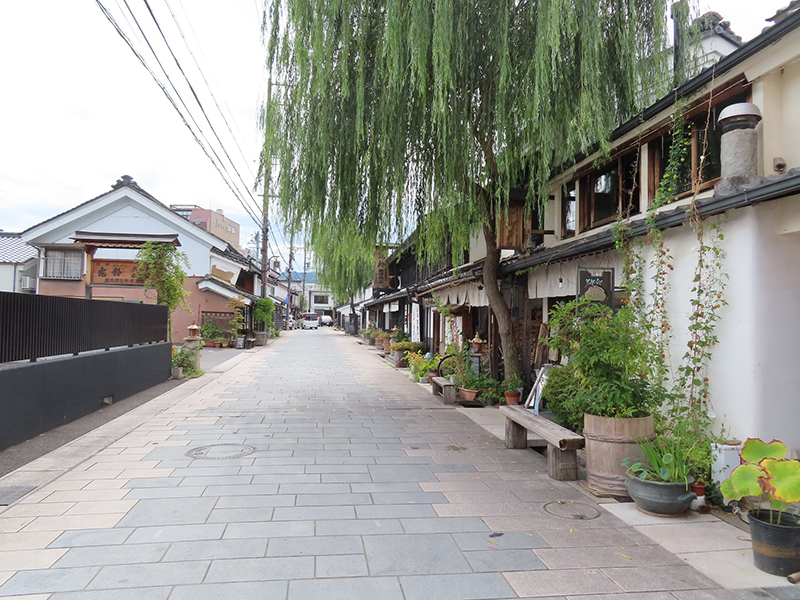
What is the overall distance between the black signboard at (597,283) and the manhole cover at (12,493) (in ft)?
19.8

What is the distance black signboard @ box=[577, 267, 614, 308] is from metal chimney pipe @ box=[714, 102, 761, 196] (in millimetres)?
1610

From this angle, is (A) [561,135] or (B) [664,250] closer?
(B) [664,250]

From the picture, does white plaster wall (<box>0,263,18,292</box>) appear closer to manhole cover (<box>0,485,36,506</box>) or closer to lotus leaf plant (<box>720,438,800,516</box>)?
manhole cover (<box>0,485,36,506</box>)

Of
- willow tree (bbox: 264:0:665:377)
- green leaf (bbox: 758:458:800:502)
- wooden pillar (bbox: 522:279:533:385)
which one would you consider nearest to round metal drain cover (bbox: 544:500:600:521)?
green leaf (bbox: 758:458:800:502)

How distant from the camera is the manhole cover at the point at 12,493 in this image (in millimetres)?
4313

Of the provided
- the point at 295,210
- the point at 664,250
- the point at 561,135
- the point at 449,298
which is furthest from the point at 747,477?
the point at 449,298

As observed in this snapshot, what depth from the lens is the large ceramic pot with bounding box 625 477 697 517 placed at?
164 inches

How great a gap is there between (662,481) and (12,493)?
19.1ft

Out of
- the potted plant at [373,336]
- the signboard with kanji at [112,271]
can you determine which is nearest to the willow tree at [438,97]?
the signboard with kanji at [112,271]

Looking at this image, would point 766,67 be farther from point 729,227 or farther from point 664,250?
point 664,250

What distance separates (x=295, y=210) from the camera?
7.82 m

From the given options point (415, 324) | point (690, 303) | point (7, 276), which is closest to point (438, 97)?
point (690, 303)

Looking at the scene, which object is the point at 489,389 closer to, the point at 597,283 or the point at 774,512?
the point at 597,283

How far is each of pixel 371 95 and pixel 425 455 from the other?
201 inches
